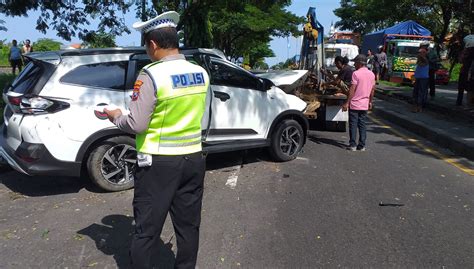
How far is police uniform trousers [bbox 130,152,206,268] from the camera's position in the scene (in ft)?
9.39

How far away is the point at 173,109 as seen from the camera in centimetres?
281

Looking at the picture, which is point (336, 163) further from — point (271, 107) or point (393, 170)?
point (271, 107)

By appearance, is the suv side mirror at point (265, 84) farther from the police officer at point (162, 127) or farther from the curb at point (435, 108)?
the curb at point (435, 108)

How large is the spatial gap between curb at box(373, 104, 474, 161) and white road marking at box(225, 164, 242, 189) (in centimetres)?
400

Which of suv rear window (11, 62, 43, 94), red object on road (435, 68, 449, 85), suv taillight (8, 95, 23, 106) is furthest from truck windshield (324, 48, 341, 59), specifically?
suv taillight (8, 95, 23, 106)

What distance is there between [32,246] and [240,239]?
187 cm

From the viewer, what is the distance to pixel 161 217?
2934 mm

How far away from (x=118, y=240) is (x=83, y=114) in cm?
171

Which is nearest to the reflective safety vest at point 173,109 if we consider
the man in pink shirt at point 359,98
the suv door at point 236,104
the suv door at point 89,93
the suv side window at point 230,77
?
the suv door at point 89,93

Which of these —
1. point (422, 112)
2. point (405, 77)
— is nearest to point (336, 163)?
point (422, 112)

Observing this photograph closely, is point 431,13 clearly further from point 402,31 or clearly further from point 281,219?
point 281,219

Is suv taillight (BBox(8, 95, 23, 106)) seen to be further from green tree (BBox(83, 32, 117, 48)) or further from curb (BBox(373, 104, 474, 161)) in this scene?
green tree (BBox(83, 32, 117, 48))

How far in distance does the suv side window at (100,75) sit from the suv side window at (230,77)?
1.25 m

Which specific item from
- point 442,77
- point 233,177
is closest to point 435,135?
point 233,177
